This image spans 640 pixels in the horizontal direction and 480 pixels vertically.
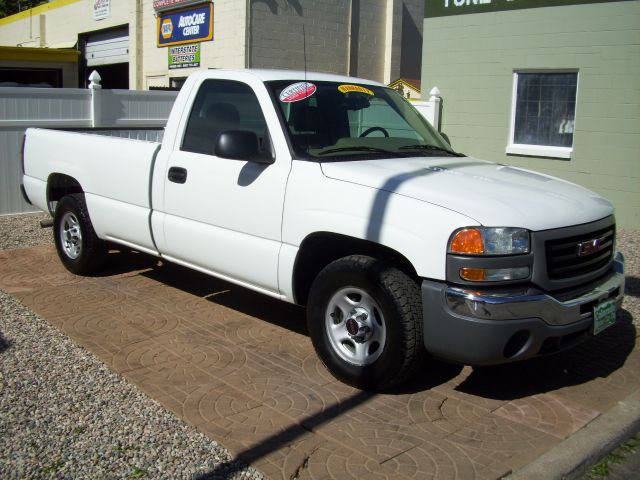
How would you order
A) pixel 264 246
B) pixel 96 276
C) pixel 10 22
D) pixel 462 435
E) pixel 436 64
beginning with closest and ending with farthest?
1. pixel 462 435
2. pixel 264 246
3. pixel 96 276
4. pixel 436 64
5. pixel 10 22

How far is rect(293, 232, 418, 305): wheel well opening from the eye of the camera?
455cm

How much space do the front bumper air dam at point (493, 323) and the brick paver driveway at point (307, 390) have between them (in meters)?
0.48

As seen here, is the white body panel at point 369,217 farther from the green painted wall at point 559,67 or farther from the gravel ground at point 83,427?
the green painted wall at point 559,67

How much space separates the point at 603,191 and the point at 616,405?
6.88 m

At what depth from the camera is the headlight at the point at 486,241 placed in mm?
4051

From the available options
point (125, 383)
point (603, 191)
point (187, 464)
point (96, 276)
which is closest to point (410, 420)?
point (187, 464)

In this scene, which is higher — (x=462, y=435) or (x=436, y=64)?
(x=436, y=64)

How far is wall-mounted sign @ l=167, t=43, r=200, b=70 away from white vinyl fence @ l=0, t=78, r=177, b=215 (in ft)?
19.7

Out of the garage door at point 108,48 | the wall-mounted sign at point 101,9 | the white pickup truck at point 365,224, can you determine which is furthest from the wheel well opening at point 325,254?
the wall-mounted sign at point 101,9

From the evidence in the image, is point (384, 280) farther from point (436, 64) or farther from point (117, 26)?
point (117, 26)

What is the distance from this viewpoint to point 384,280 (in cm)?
436

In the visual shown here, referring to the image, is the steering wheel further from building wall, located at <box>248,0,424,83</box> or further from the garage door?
the garage door

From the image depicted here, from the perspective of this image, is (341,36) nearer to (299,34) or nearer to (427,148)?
(299,34)

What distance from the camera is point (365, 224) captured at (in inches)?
175
